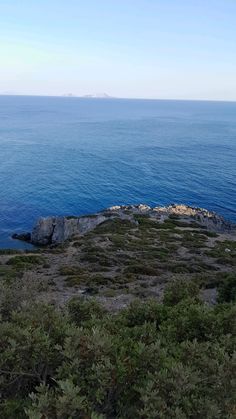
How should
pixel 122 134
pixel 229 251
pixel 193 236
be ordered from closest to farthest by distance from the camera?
pixel 229 251 < pixel 193 236 < pixel 122 134

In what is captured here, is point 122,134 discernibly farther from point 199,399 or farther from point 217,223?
point 199,399

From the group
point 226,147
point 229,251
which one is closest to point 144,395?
point 229,251

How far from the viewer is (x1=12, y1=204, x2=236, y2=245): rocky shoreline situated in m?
57.8

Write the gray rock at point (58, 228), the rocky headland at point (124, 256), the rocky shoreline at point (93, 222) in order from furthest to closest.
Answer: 1. the rocky shoreline at point (93, 222)
2. the gray rock at point (58, 228)
3. the rocky headland at point (124, 256)

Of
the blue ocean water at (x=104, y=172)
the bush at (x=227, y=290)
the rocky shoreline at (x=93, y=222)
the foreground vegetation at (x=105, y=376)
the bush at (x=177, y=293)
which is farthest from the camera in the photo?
the blue ocean water at (x=104, y=172)

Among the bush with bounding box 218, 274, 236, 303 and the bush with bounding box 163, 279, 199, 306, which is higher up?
the bush with bounding box 163, 279, 199, 306

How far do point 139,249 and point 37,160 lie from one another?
255 feet

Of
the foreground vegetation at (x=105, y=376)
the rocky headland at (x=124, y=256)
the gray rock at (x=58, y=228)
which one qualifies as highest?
the foreground vegetation at (x=105, y=376)

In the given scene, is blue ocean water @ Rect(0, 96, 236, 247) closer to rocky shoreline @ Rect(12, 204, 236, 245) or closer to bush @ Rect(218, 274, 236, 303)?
rocky shoreline @ Rect(12, 204, 236, 245)

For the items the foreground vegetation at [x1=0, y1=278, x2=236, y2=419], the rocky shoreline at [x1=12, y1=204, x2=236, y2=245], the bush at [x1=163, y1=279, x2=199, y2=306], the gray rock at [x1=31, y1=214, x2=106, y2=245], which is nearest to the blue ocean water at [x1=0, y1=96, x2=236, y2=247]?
the gray rock at [x1=31, y1=214, x2=106, y2=245]

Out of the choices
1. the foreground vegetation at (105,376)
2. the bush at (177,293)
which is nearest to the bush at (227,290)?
the bush at (177,293)

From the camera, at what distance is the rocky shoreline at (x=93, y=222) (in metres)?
57.8

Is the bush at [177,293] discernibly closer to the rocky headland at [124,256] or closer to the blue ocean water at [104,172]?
the rocky headland at [124,256]

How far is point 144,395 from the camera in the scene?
21.3 feet
